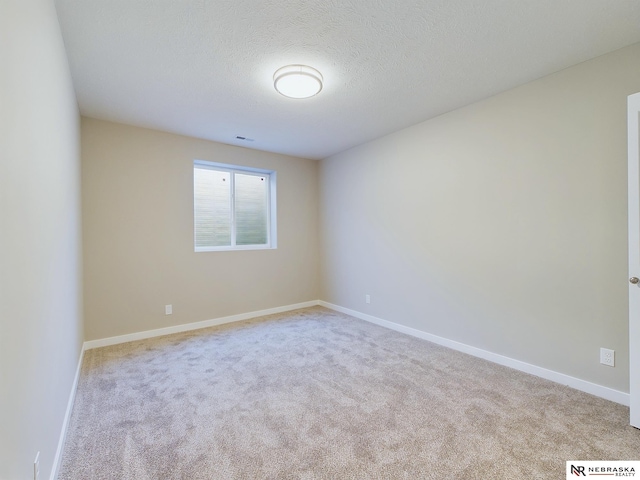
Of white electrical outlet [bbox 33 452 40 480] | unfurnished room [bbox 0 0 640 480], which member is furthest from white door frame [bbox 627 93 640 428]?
white electrical outlet [bbox 33 452 40 480]

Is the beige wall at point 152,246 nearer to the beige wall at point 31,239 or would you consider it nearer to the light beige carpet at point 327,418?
the light beige carpet at point 327,418

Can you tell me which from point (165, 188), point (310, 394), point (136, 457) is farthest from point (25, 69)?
point (165, 188)

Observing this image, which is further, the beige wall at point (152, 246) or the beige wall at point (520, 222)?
the beige wall at point (152, 246)

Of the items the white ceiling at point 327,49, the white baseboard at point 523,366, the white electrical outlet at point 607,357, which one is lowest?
the white baseboard at point 523,366

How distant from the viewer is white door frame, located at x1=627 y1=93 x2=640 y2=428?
73.6 inches

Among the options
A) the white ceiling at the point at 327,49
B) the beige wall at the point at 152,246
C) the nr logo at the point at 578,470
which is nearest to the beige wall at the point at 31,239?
the white ceiling at the point at 327,49

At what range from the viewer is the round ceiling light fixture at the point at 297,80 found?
2332mm

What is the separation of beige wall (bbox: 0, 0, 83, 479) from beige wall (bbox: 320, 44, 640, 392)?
329cm

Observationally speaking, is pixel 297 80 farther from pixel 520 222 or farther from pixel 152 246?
pixel 152 246

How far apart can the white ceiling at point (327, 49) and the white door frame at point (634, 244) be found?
0.63 m

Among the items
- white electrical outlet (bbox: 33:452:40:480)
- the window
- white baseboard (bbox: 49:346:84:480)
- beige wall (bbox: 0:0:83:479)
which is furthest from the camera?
the window

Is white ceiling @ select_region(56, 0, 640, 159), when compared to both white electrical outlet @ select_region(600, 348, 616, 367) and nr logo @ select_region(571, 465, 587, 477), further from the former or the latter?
nr logo @ select_region(571, 465, 587, 477)

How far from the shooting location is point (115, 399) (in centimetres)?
226

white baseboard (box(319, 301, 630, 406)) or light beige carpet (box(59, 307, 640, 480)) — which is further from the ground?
white baseboard (box(319, 301, 630, 406))
